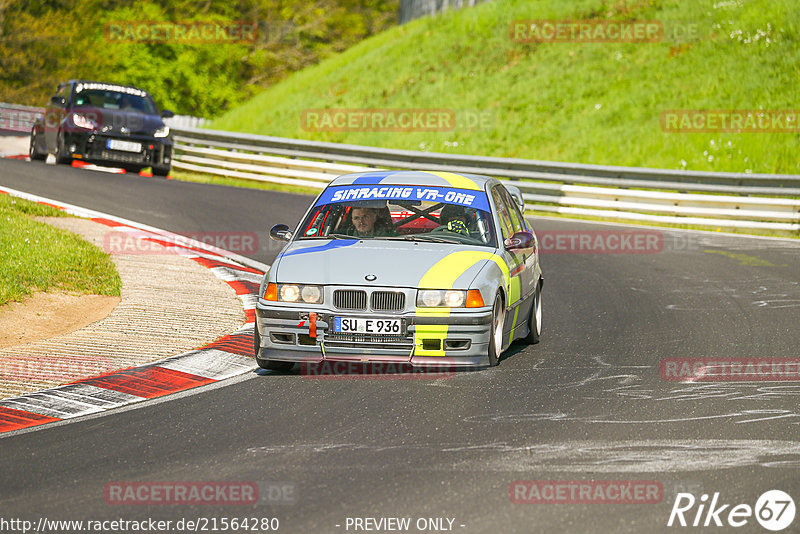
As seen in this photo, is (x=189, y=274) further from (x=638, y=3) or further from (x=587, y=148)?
(x=638, y=3)

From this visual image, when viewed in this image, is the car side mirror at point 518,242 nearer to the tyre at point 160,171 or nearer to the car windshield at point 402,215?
the car windshield at point 402,215

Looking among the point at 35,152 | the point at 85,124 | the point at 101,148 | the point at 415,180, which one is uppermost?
the point at 85,124

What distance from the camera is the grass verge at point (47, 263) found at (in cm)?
1059

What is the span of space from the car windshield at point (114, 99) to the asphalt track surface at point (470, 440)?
14.4 meters

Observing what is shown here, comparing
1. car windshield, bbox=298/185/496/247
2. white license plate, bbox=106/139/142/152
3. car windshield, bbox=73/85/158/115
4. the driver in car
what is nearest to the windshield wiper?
car windshield, bbox=298/185/496/247

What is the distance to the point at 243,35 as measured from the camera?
52.9 metres

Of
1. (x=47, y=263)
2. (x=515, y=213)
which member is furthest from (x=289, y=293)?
(x=47, y=263)

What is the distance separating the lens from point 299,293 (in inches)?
307

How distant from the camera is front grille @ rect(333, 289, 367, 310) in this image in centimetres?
767

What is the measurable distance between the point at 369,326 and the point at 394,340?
196 mm

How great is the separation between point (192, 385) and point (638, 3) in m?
26.9

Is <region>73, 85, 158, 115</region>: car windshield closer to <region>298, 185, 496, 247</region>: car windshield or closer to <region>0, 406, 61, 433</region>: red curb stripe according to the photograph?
<region>298, 185, 496, 247</region>: car windshield

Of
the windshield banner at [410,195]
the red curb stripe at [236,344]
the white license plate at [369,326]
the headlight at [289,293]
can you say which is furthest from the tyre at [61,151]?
the white license plate at [369,326]

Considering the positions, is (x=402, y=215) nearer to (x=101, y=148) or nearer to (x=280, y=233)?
(x=280, y=233)
